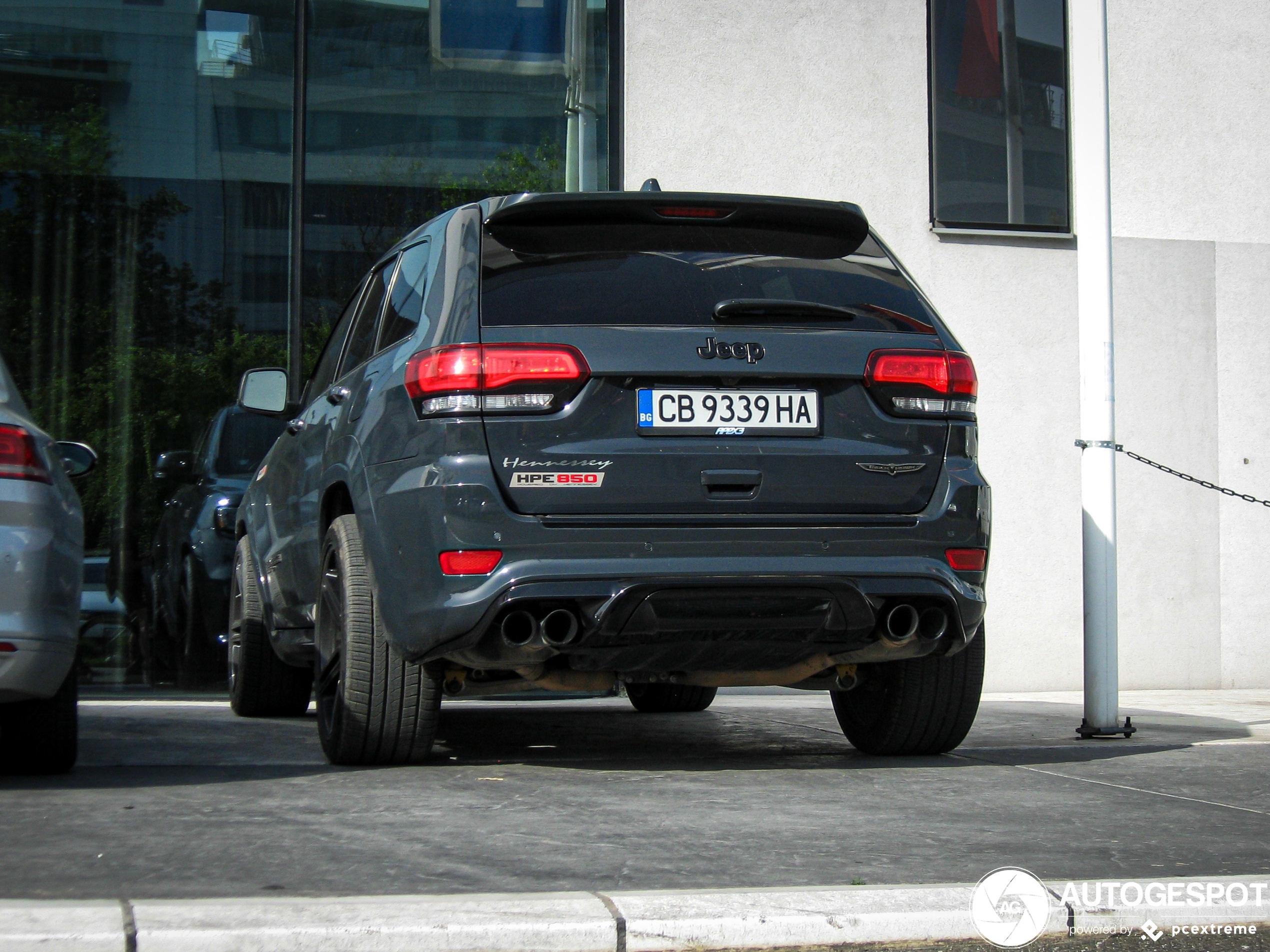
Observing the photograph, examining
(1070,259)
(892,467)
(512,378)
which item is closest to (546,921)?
(512,378)

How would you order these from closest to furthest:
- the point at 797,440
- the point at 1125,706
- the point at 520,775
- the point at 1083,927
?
1. the point at 1083,927
2. the point at 797,440
3. the point at 520,775
4. the point at 1125,706

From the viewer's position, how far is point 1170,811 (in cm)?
436

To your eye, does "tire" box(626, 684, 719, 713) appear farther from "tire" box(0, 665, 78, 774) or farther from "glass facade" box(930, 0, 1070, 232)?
"glass facade" box(930, 0, 1070, 232)

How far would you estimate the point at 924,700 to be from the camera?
539cm

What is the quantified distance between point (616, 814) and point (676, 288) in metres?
1.64

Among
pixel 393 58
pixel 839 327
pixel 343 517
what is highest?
pixel 393 58

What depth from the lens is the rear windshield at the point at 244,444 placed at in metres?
9.14

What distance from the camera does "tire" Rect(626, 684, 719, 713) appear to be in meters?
8.08

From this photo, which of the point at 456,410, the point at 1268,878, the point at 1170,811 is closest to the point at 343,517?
the point at 456,410

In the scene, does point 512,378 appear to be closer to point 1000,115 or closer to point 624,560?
point 624,560

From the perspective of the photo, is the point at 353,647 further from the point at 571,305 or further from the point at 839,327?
the point at 839,327

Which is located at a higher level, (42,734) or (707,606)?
(707,606)

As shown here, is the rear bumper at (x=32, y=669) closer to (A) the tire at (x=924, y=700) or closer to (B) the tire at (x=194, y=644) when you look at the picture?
(A) the tire at (x=924, y=700)

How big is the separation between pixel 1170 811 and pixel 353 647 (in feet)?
8.15
